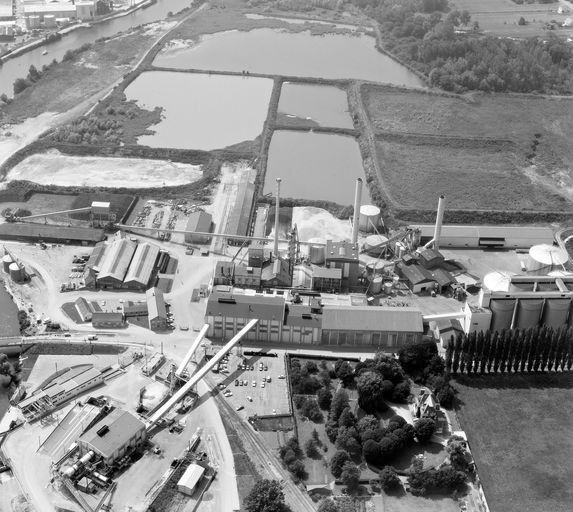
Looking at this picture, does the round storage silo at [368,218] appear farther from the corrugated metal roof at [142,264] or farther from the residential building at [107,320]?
the residential building at [107,320]

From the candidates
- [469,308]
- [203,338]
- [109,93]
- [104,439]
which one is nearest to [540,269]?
[469,308]

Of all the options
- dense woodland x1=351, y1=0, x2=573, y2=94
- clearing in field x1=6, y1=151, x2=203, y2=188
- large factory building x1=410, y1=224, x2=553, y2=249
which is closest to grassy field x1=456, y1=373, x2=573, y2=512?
large factory building x1=410, y1=224, x2=553, y2=249

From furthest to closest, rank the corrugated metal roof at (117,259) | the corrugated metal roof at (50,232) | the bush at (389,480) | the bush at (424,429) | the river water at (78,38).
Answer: the river water at (78,38), the corrugated metal roof at (50,232), the corrugated metal roof at (117,259), the bush at (424,429), the bush at (389,480)

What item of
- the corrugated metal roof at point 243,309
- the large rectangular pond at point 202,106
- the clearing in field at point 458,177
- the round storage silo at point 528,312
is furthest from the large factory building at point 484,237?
the large rectangular pond at point 202,106

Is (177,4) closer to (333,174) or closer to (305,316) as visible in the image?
(333,174)

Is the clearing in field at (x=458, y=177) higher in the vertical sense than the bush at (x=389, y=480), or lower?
higher

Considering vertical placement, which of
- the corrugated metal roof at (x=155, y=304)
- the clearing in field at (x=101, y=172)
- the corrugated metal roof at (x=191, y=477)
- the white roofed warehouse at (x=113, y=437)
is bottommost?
the corrugated metal roof at (x=191, y=477)
